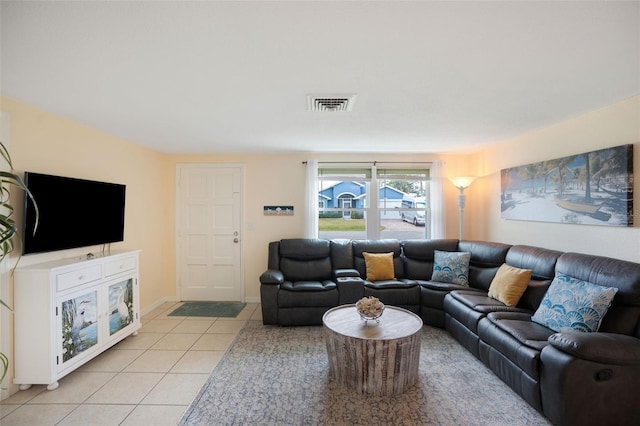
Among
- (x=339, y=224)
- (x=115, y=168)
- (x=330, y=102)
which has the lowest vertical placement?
(x=339, y=224)

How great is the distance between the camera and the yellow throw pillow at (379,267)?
4117 mm

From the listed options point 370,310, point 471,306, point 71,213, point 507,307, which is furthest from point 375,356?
point 71,213

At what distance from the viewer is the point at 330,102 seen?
2.50m

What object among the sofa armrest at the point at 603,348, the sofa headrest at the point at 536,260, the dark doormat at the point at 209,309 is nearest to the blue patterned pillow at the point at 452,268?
the sofa headrest at the point at 536,260

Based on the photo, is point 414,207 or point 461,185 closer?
point 461,185

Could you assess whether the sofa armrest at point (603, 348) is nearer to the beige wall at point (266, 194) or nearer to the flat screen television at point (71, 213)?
the beige wall at point (266, 194)

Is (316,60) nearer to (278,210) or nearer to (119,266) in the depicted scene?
(119,266)

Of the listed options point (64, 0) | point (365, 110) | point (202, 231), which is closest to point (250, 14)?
point (64, 0)

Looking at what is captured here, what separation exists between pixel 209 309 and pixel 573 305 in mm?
4270

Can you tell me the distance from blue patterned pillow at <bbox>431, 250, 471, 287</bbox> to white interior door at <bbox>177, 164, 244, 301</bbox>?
3056 millimetres

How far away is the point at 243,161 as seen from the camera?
4.78 meters

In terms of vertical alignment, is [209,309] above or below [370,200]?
below

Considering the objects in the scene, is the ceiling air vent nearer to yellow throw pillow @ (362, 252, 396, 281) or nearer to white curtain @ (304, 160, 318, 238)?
white curtain @ (304, 160, 318, 238)

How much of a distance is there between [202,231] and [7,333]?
2613 millimetres
